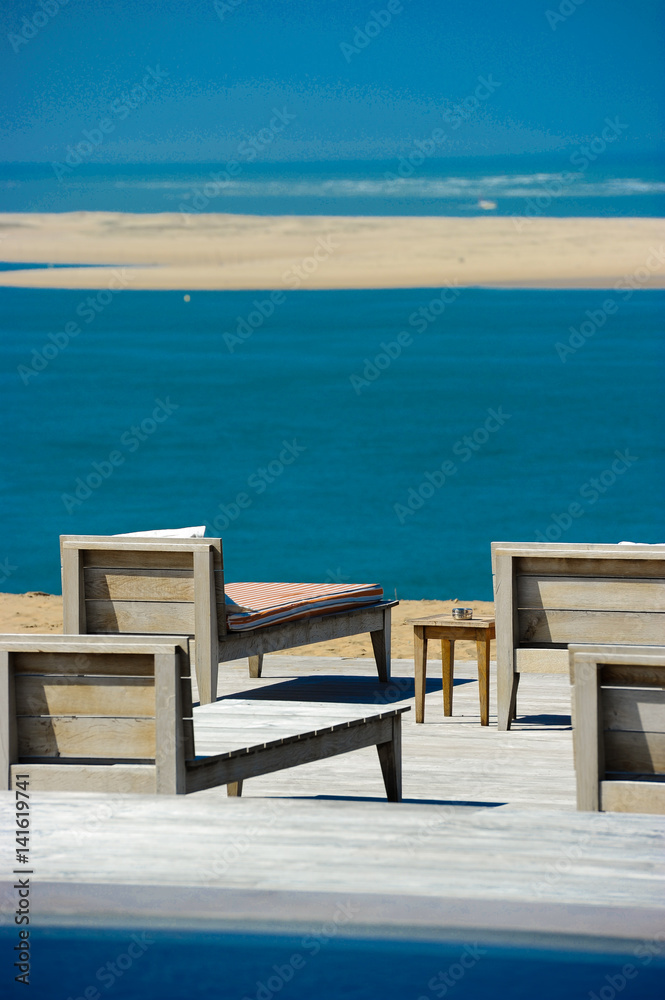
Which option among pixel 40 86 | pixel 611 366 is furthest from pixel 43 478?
pixel 611 366

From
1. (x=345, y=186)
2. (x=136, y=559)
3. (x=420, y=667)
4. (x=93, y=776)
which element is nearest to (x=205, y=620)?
(x=136, y=559)

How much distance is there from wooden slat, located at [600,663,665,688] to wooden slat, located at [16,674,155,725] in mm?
1009

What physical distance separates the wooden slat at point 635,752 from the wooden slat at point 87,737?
3.35 ft

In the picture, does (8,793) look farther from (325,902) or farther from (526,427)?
(526,427)

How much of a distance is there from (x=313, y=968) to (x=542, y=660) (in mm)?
2838

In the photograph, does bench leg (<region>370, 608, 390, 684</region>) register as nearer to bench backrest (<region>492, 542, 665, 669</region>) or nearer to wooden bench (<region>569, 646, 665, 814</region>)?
bench backrest (<region>492, 542, 665, 669</region>)

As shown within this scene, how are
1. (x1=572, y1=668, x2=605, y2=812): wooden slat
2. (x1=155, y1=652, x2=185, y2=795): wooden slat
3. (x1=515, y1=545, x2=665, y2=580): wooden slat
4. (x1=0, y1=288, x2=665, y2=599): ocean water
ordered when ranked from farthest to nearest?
(x1=0, y1=288, x2=665, y2=599): ocean water → (x1=515, y1=545, x2=665, y2=580): wooden slat → (x1=155, y1=652, x2=185, y2=795): wooden slat → (x1=572, y1=668, x2=605, y2=812): wooden slat

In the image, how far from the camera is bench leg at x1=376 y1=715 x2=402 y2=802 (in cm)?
390

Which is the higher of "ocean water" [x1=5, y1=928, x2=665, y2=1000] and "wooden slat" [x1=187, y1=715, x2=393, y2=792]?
"wooden slat" [x1=187, y1=715, x2=393, y2=792]

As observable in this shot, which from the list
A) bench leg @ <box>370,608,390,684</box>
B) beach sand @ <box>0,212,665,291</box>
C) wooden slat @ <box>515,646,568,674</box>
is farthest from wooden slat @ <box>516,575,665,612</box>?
beach sand @ <box>0,212,665,291</box>

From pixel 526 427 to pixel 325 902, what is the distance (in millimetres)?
35102

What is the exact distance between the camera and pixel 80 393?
127 ft

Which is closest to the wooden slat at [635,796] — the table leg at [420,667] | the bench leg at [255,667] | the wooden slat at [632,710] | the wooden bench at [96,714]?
the wooden slat at [632,710]

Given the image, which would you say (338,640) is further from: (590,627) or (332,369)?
(332,369)
